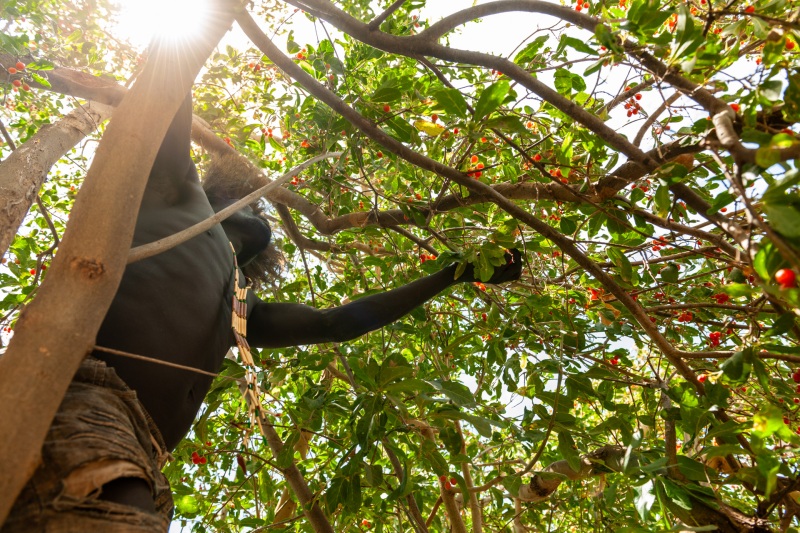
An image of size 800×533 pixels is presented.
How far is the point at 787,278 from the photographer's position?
78 cm

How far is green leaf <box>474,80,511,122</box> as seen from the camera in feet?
4.38

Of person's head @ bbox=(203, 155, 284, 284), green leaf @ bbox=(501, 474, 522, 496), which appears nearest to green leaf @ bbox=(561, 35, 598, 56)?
person's head @ bbox=(203, 155, 284, 284)

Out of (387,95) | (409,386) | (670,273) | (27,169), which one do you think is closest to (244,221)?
(387,95)

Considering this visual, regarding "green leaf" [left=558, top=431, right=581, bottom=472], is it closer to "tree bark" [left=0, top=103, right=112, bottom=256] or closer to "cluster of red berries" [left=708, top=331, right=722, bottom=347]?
"cluster of red berries" [left=708, top=331, right=722, bottom=347]

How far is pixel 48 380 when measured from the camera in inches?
25.0

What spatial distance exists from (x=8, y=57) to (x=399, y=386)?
8.44 ft

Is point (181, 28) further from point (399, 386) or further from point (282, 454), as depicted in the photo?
point (282, 454)

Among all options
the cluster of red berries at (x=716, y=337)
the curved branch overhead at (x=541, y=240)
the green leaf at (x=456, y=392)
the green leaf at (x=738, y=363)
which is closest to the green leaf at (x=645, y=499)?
the curved branch overhead at (x=541, y=240)

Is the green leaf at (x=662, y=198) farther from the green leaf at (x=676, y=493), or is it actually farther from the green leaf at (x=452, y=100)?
the green leaf at (x=676, y=493)

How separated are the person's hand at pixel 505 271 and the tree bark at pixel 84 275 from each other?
42.2 inches

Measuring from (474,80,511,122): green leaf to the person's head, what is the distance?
1.01 meters

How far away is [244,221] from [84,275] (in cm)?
132

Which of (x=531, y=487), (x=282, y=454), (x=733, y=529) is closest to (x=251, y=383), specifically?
(x=282, y=454)

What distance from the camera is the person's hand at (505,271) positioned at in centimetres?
178
